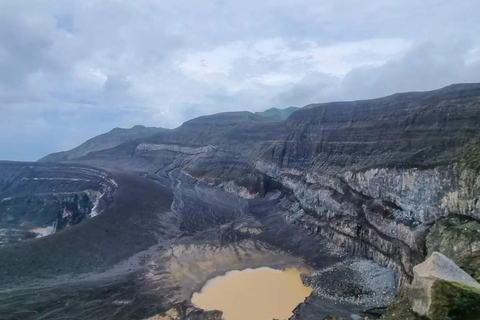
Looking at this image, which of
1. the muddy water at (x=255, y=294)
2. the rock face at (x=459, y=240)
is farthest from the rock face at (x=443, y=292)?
the muddy water at (x=255, y=294)

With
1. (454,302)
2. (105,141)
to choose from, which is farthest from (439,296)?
(105,141)

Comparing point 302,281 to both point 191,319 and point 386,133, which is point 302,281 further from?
point 386,133

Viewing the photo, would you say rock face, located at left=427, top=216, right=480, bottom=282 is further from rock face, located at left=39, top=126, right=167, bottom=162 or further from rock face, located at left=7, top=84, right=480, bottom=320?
rock face, located at left=39, top=126, right=167, bottom=162

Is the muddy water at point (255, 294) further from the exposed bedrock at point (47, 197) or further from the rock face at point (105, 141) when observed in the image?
the rock face at point (105, 141)

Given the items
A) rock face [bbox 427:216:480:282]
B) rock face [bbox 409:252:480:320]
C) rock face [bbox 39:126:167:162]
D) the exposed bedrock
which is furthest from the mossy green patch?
rock face [bbox 39:126:167:162]

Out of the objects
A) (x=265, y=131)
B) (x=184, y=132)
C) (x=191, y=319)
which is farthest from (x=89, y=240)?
(x=184, y=132)

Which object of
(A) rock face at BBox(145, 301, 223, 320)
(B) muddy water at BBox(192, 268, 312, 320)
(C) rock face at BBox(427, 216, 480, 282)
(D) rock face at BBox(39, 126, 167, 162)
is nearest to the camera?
(C) rock face at BBox(427, 216, 480, 282)
